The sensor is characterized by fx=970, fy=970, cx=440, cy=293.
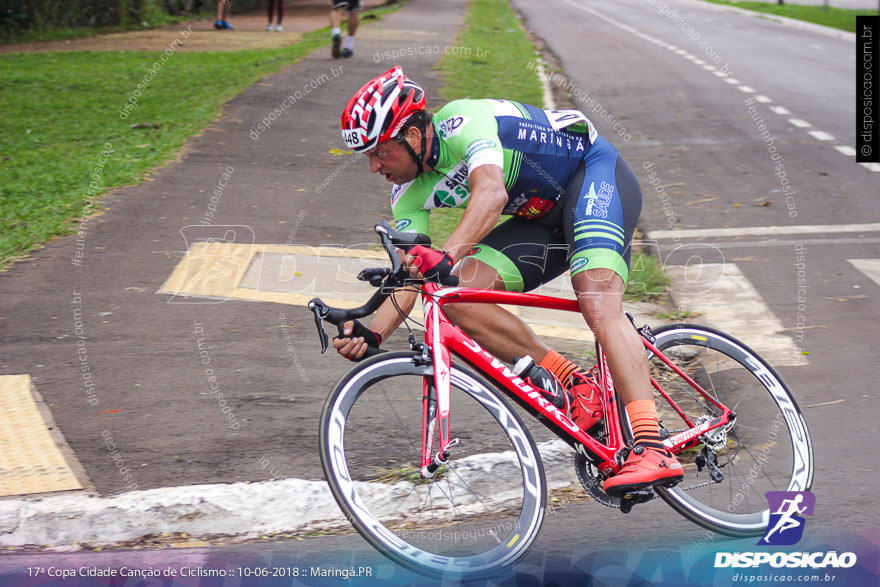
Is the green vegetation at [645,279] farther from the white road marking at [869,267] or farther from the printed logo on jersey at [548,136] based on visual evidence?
the printed logo on jersey at [548,136]

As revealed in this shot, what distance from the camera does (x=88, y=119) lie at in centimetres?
1245

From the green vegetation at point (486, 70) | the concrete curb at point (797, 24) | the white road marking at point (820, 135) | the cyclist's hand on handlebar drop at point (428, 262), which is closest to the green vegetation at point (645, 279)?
the green vegetation at point (486, 70)

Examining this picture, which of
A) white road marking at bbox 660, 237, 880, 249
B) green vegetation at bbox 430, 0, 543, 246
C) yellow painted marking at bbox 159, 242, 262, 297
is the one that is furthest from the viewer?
green vegetation at bbox 430, 0, 543, 246

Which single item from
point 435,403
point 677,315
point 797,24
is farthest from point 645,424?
point 797,24

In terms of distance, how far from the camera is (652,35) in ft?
87.8

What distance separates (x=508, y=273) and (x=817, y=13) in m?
35.1

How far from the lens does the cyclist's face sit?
3.75 meters

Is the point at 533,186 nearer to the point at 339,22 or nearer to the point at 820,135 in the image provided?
the point at 820,135

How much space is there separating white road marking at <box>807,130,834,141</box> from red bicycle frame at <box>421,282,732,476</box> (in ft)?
30.3

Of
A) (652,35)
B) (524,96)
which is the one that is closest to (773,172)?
(524,96)

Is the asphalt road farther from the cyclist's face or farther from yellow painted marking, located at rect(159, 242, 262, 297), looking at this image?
yellow painted marking, located at rect(159, 242, 262, 297)

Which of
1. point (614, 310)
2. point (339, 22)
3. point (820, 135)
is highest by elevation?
point (614, 310)

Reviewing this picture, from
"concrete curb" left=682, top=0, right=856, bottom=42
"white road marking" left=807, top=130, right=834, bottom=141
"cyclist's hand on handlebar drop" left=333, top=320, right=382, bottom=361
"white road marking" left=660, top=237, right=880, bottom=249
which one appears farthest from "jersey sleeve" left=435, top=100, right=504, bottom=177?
"concrete curb" left=682, top=0, right=856, bottom=42

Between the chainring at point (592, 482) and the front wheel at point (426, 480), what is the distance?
253 millimetres
